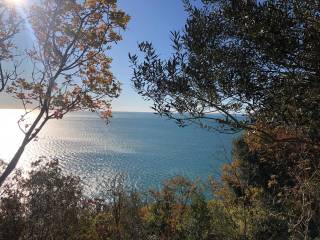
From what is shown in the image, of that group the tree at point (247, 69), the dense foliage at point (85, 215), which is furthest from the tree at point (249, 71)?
the dense foliage at point (85, 215)

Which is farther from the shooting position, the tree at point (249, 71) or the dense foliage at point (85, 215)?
the dense foliage at point (85, 215)

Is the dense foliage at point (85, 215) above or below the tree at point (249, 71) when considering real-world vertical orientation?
below

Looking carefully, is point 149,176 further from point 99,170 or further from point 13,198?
point 13,198

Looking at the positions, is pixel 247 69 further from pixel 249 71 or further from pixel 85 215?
pixel 85 215

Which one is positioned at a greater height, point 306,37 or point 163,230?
point 306,37

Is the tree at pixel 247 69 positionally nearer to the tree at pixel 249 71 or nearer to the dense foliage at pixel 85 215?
the tree at pixel 249 71

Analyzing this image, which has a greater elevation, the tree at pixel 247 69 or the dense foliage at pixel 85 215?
the tree at pixel 247 69

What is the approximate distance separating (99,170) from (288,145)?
54949 millimetres

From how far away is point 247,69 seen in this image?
24.7ft

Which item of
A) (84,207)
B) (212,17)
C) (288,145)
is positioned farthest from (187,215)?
(212,17)

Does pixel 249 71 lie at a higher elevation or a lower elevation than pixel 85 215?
higher

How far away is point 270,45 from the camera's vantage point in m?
6.73

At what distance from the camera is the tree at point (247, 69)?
6672mm

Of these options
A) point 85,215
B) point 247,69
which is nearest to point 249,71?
point 247,69
